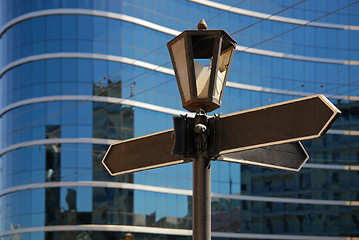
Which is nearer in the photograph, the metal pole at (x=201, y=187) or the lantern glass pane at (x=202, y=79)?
the metal pole at (x=201, y=187)

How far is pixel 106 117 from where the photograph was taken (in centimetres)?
4612

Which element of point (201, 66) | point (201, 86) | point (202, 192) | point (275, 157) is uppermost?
point (201, 66)

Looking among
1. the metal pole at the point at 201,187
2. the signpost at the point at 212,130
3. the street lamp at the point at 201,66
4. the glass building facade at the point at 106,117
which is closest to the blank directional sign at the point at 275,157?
the signpost at the point at 212,130

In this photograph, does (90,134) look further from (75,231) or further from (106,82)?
(75,231)

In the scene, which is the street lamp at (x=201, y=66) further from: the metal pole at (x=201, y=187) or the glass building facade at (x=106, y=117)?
the glass building facade at (x=106, y=117)

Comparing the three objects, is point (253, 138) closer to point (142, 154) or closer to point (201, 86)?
point (201, 86)

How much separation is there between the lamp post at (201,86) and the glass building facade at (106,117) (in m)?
40.8

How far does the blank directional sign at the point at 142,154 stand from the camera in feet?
13.8

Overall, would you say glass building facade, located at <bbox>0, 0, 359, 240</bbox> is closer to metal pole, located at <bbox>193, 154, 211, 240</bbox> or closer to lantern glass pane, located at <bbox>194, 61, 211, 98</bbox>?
lantern glass pane, located at <bbox>194, 61, 211, 98</bbox>

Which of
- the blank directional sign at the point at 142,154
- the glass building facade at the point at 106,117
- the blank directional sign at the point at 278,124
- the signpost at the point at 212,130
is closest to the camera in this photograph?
the blank directional sign at the point at 278,124

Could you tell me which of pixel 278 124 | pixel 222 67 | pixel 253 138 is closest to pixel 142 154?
pixel 222 67

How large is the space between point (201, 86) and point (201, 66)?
15cm

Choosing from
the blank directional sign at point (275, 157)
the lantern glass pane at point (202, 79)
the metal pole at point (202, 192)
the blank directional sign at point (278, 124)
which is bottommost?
the metal pole at point (202, 192)

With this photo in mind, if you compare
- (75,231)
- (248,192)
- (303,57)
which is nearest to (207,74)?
(75,231)
